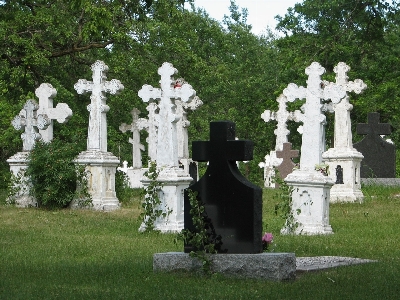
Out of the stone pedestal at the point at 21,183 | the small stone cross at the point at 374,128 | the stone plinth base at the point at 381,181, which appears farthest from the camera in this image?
the small stone cross at the point at 374,128

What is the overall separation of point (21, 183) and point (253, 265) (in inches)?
439

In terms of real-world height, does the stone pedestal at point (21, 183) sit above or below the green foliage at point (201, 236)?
above

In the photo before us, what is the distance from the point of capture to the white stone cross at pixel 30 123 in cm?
1983

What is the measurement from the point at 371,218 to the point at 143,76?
1443 cm

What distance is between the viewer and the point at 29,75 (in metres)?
26.8

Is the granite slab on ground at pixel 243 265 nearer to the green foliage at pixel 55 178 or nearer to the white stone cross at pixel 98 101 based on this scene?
the green foliage at pixel 55 178

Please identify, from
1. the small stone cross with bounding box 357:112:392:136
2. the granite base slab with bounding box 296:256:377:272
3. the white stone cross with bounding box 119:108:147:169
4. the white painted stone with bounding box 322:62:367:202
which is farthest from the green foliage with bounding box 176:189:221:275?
the white stone cross with bounding box 119:108:147:169

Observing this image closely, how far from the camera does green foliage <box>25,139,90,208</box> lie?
18.7 metres

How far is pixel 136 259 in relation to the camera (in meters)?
11.1

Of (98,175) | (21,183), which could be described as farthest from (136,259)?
(21,183)

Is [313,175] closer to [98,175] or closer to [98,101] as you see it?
[98,175]

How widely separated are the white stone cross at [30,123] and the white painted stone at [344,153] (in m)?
6.70

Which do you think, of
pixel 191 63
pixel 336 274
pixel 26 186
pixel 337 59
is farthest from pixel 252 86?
pixel 336 274

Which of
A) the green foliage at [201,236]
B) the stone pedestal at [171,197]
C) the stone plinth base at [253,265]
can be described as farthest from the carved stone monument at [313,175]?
the stone plinth base at [253,265]
